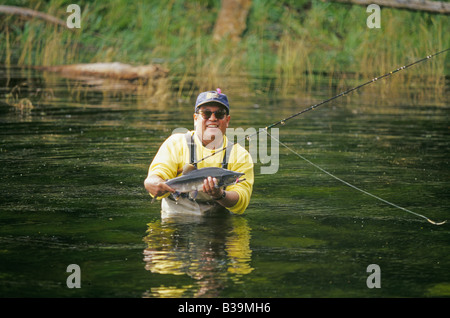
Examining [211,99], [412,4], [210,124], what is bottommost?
[210,124]

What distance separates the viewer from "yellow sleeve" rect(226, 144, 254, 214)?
20.2ft

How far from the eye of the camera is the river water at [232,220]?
4.86 metres

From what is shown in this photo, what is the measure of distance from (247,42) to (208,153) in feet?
57.1

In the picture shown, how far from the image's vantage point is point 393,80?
1727 centimetres

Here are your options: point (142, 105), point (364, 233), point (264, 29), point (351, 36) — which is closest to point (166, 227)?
point (364, 233)

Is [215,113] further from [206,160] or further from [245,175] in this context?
[245,175]

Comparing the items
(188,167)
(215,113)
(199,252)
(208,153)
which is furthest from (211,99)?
(199,252)

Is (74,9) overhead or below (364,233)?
overhead

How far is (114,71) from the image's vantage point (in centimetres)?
1811

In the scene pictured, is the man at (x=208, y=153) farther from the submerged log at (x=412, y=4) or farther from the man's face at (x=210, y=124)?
the submerged log at (x=412, y=4)

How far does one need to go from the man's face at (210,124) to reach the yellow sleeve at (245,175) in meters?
0.19

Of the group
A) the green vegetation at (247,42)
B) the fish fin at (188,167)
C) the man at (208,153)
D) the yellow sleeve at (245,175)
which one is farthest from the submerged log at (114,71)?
the fish fin at (188,167)

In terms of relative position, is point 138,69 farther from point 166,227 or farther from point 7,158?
point 166,227
